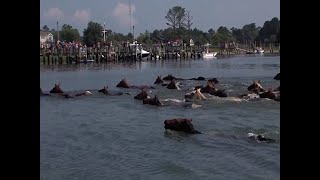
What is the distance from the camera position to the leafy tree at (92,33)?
5408 inches

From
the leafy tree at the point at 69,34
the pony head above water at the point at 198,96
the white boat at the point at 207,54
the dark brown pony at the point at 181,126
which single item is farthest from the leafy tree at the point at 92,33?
the dark brown pony at the point at 181,126

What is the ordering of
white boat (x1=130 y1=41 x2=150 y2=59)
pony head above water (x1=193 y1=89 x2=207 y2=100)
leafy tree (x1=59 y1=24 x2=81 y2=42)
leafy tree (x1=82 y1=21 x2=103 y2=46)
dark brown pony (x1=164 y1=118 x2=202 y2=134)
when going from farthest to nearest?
1. leafy tree (x1=59 y1=24 x2=81 y2=42)
2. leafy tree (x1=82 y1=21 x2=103 y2=46)
3. white boat (x1=130 y1=41 x2=150 y2=59)
4. pony head above water (x1=193 y1=89 x2=207 y2=100)
5. dark brown pony (x1=164 y1=118 x2=202 y2=134)

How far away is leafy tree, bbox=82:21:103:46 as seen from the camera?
137375mm

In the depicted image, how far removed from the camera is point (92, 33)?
140 m

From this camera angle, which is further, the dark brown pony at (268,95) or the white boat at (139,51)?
the white boat at (139,51)

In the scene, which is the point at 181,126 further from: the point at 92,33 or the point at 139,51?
the point at 92,33

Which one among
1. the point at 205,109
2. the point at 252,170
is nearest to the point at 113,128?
the point at 205,109

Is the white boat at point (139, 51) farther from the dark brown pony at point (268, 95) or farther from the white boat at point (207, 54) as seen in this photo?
the dark brown pony at point (268, 95)

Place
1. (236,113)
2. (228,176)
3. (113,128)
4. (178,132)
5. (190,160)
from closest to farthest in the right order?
(228,176), (190,160), (178,132), (113,128), (236,113)

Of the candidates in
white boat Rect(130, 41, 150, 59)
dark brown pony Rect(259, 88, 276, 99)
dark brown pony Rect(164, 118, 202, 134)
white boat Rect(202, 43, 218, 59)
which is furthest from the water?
white boat Rect(202, 43, 218, 59)

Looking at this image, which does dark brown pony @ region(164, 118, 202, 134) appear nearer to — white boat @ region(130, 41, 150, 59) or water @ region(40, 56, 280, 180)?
water @ region(40, 56, 280, 180)
